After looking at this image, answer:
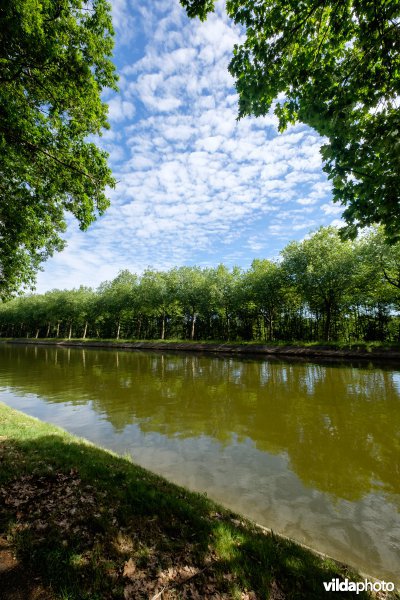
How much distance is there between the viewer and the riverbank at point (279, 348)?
31359 mm

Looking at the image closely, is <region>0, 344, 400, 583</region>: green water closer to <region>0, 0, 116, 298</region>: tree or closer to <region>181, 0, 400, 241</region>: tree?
<region>181, 0, 400, 241</region>: tree

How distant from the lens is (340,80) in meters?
5.01

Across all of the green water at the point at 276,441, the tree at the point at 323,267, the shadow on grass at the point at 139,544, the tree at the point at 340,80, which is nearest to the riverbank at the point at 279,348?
the tree at the point at 323,267

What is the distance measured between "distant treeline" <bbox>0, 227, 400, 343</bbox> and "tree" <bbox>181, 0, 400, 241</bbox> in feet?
112

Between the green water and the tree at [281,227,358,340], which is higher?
the tree at [281,227,358,340]

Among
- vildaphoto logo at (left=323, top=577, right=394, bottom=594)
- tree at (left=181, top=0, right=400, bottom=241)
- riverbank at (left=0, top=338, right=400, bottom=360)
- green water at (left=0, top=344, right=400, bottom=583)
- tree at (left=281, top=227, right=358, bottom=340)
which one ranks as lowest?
green water at (left=0, top=344, right=400, bottom=583)

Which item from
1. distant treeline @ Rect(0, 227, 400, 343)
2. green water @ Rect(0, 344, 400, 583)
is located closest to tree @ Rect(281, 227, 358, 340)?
distant treeline @ Rect(0, 227, 400, 343)

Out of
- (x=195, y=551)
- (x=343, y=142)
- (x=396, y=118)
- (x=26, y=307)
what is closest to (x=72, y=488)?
(x=195, y=551)

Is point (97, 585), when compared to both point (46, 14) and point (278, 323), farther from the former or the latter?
point (278, 323)

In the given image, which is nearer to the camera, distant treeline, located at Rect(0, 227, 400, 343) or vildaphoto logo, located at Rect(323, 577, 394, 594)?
vildaphoto logo, located at Rect(323, 577, 394, 594)

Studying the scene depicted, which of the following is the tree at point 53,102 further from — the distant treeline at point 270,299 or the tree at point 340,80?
the distant treeline at point 270,299

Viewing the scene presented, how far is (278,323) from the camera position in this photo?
58.8 metres

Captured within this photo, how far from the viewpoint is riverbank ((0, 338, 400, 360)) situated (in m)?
31.4

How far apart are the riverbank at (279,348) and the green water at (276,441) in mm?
13370
